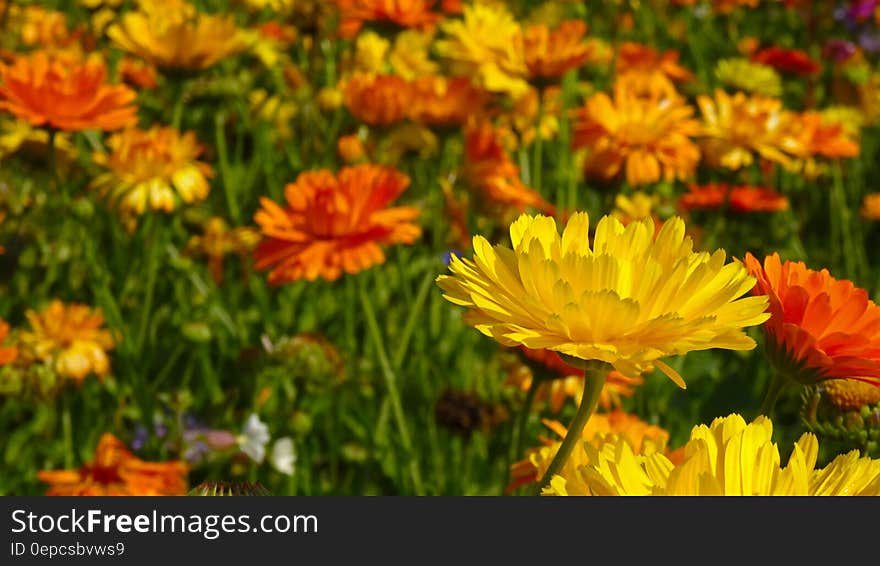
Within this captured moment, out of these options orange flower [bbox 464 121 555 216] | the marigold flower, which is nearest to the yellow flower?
the marigold flower

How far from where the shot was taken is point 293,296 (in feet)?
5.43

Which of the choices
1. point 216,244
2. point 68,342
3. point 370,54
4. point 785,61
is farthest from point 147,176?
point 785,61

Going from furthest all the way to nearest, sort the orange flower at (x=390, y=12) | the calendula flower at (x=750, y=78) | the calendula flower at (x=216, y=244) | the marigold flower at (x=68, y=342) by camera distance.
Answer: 1. the calendula flower at (x=750, y=78)
2. the orange flower at (x=390, y=12)
3. the calendula flower at (x=216, y=244)
4. the marigold flower at (x=68, y=342)

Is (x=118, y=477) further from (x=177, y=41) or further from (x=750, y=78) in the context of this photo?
(x=750, y=78)

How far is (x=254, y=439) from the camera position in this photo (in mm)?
1145

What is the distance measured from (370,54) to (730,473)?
184 cm

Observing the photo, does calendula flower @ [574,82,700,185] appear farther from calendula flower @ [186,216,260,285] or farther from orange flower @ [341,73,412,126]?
calendula flower @ [186,216,260,285]

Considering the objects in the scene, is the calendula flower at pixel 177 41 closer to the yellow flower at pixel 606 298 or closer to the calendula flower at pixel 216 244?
the calendula flower at pixel 216 244

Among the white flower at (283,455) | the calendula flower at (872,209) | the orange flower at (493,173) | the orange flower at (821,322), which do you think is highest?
the orange flower at (821,322)

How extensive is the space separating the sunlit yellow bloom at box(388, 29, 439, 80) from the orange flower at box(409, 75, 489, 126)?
0.45m

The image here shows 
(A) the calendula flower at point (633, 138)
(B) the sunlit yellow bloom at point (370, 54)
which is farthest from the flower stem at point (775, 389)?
(B) the sunlit yellow bloom at point (370, 54)

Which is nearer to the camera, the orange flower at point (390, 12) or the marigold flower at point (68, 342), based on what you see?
the marigold flower at point (68, 342)

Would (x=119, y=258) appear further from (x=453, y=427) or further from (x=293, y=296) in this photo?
(x=453, y=427)

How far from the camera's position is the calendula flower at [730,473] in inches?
18.3
